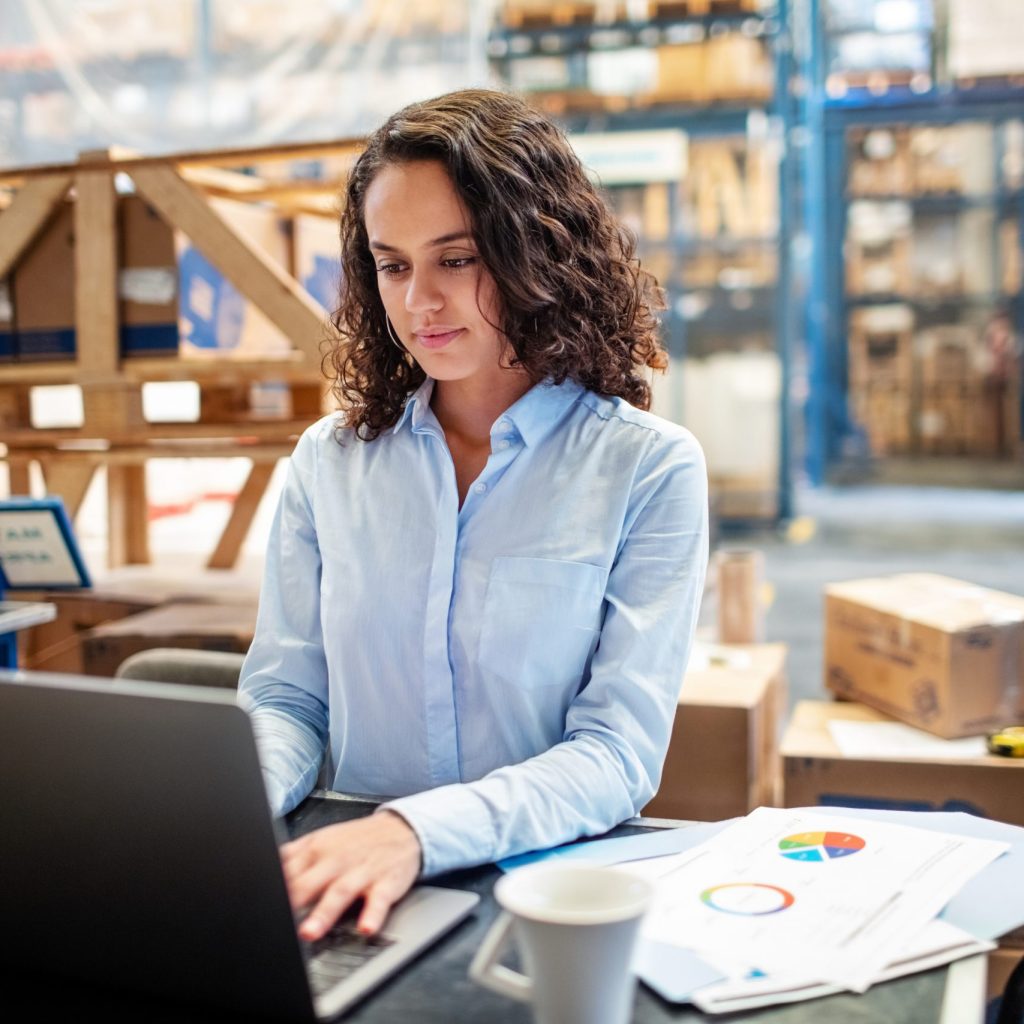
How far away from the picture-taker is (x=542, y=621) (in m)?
1.40

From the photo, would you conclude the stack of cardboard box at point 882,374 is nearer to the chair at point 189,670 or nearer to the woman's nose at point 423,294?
the chair at point 189,670

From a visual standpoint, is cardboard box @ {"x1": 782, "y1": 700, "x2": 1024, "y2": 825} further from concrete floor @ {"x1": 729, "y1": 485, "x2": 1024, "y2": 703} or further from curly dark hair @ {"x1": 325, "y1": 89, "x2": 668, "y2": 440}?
concrete floor @ {"x1": 729, "y1": 485, "x2": 1024, "y2": 703}

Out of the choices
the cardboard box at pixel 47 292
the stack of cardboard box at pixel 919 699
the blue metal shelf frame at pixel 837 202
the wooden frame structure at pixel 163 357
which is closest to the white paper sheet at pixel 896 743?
the stack of cardboard box at pixel 919 699

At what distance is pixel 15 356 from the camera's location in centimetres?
352

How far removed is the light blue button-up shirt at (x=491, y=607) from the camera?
53.9 inches

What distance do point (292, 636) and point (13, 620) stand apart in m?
1.33

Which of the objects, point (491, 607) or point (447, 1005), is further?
point (491, 607)

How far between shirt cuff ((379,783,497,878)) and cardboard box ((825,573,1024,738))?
1.81 meters

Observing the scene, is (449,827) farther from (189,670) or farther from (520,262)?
(189,670)

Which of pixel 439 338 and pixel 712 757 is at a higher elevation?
pixel 439 338

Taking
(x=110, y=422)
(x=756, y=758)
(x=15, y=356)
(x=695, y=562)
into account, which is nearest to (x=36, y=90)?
(x=15, y=356)

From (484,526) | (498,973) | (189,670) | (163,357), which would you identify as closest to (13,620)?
(189,670)

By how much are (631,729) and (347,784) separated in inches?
15.5

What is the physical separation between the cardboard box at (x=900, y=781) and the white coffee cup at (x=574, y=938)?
1783 millimetres
